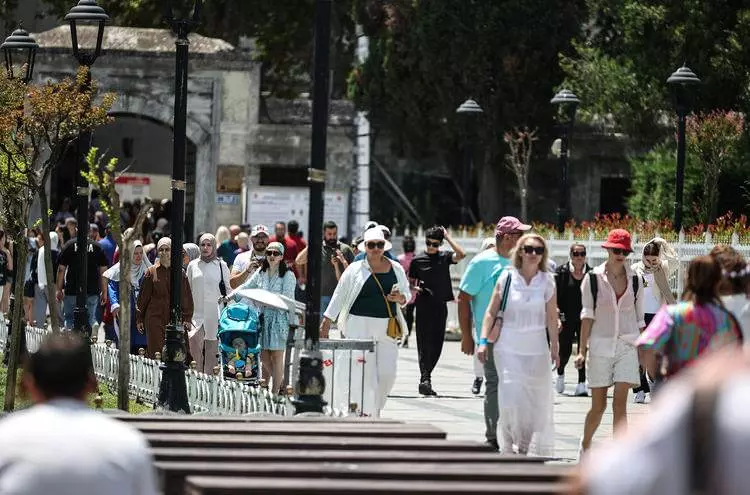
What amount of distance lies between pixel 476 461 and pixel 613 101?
29032 mm

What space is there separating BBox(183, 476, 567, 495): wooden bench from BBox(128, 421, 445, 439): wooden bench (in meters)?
1.69

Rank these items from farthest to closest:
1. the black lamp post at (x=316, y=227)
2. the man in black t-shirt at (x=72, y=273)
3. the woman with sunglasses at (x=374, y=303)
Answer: the man in black t-shirt at (x=72, y=273), the woman with sunglasses at (x=374, y=303), the black lamp post at (x=316, y=227)

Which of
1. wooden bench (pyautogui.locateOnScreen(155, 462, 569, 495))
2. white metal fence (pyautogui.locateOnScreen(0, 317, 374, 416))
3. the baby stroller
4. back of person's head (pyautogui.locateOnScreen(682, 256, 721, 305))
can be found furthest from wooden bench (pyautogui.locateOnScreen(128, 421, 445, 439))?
the baby stroller

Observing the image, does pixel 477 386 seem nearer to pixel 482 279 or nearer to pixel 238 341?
pixel 238 341

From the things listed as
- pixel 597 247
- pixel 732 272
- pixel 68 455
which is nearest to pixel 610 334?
pixel 732 272

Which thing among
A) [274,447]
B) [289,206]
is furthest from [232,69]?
[274,447]

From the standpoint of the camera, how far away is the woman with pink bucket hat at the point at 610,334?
45.5 ft

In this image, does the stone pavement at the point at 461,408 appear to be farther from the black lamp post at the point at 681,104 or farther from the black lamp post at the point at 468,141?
the black lamp post at the point at 468,141

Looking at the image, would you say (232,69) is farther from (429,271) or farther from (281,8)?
(429,271)

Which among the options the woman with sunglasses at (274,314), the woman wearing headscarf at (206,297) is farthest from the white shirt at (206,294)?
the woman with sunglasses at (274,314)

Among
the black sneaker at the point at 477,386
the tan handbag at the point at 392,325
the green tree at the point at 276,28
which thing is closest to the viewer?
the tan handbag at the point at 392,325

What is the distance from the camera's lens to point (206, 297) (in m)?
19.0

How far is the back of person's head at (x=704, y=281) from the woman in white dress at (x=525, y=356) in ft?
10.3

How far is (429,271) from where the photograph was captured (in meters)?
20.2
